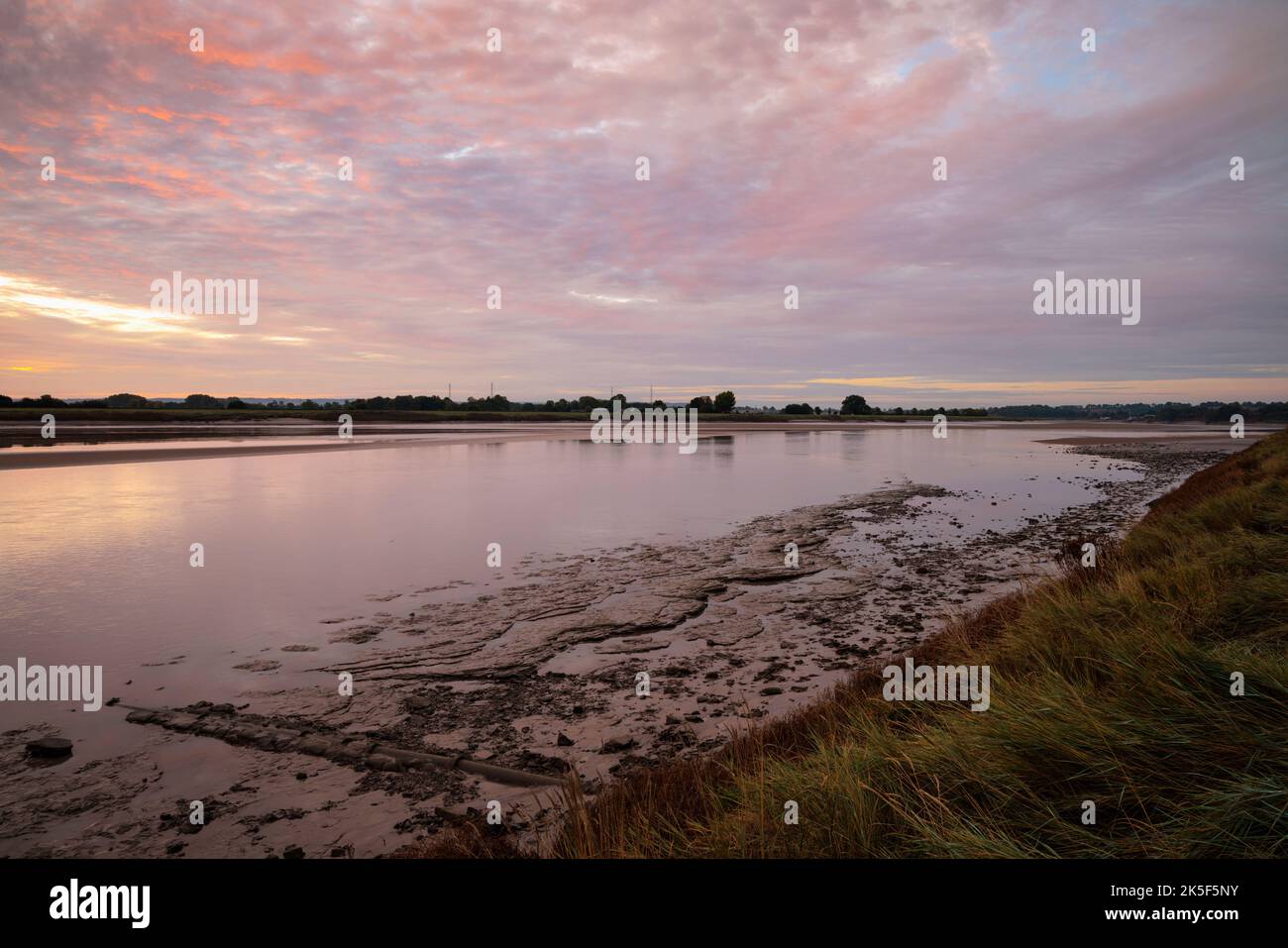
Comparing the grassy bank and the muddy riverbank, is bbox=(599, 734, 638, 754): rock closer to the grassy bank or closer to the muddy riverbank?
the muddy riverbank

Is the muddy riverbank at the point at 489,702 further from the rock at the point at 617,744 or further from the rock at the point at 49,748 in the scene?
the rock at the point at 49,748

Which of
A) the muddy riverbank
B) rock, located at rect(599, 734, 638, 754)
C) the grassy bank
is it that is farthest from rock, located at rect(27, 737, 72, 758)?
rock, located at rect(599, 734, 638, 754)

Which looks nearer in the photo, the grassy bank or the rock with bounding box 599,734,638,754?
the grassy bank

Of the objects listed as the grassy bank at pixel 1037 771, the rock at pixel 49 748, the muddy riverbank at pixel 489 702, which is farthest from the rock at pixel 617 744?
the rock at pixel 49 748

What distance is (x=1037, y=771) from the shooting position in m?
4.04

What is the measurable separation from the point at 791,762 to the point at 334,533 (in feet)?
50.7

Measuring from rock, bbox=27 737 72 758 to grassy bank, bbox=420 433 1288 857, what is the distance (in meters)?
4.51

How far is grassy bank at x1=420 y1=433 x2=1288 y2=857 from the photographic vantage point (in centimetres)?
348

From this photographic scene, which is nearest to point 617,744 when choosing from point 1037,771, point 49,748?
point 1037,771

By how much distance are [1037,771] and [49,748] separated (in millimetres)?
8837

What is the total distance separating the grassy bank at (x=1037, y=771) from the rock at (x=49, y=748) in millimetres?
4512

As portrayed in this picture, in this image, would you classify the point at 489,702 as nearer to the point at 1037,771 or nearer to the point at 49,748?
the point at 49,748

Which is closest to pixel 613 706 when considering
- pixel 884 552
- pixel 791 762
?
pixel 791 762
